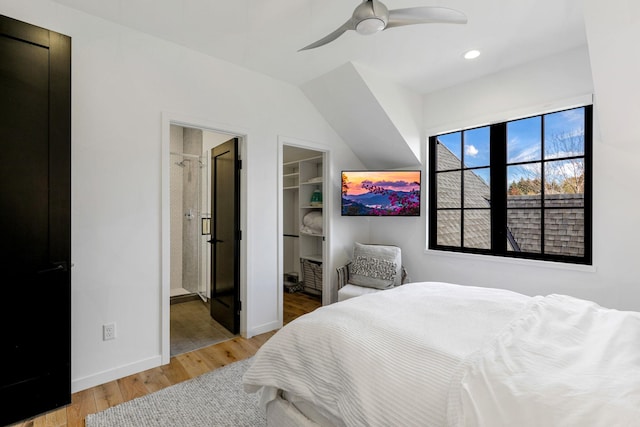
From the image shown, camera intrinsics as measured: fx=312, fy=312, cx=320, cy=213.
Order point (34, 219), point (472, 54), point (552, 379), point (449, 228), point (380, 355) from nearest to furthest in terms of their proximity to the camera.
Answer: point (552, 379)
point (380, 355)
point (34, 219)
point (472, 54)
point (449, 228)

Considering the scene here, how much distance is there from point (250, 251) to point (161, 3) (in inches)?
81.7

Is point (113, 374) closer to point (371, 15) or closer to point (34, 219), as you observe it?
point (34, 219)

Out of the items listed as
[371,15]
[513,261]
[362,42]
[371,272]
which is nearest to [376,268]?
[371,272]

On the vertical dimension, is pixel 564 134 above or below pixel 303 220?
above

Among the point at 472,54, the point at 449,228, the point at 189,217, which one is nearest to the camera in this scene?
the point at 472,54

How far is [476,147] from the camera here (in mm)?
3391

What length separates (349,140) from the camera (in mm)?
3895

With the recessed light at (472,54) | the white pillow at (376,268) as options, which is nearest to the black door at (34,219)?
the white pillow at (376,268)

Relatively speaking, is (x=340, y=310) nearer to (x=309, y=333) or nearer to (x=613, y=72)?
(x=309, y=333)

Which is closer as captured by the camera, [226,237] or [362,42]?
[362,42]

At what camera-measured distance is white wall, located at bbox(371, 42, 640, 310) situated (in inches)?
92.9

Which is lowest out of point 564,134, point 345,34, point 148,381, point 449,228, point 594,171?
point 148,381

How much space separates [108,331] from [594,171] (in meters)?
3.98

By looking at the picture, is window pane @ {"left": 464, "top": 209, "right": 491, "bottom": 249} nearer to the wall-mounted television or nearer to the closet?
the wall-mounted television
